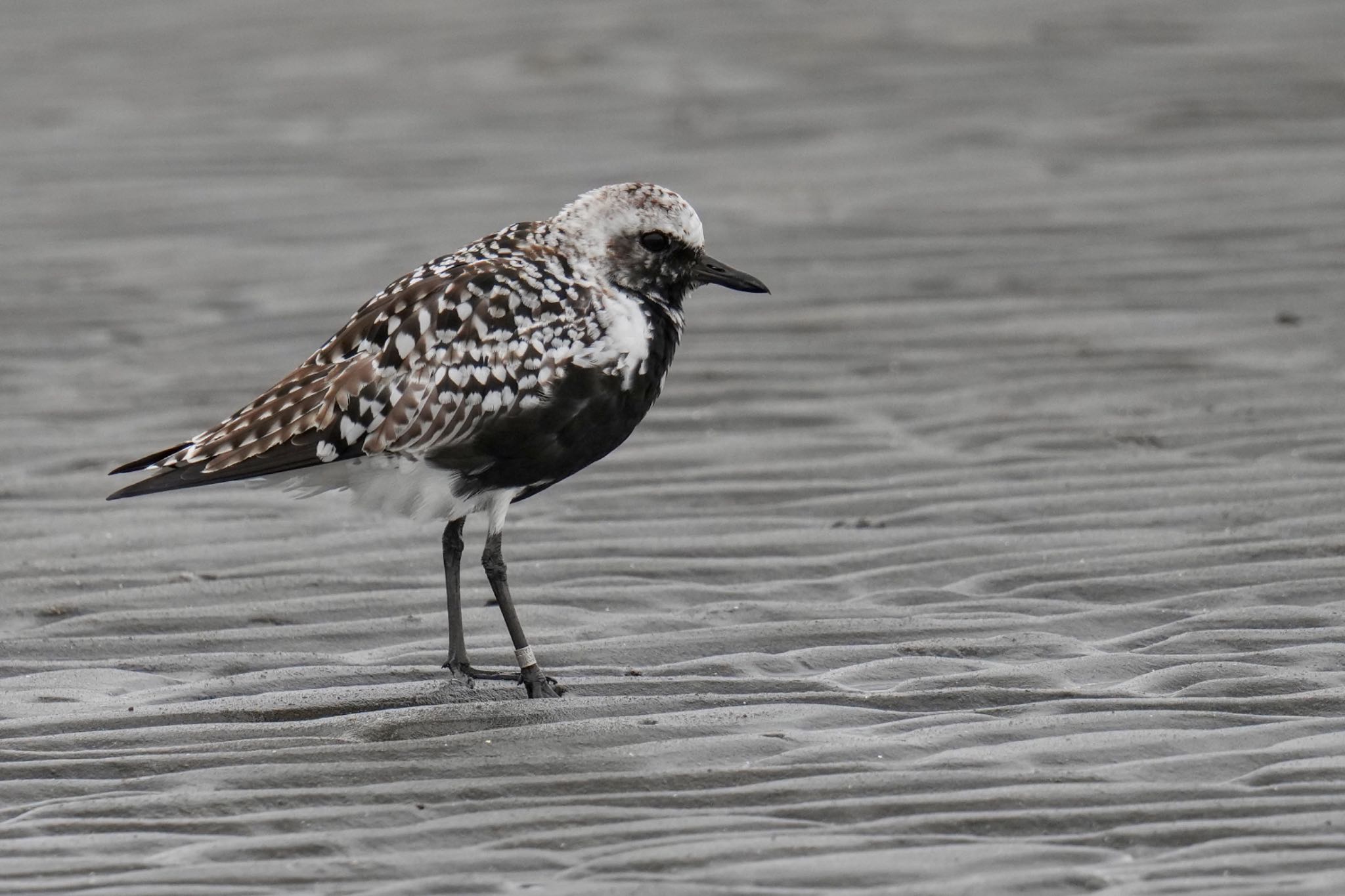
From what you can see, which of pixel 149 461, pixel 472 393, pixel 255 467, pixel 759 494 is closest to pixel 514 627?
pixel 472 393

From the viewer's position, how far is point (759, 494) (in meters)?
7.73

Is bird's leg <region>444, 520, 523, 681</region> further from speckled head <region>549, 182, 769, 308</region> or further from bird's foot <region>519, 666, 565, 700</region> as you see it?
speckled head <region>549, 182, 769, 308</region>

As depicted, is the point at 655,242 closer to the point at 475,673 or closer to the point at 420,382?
the point at 420,382

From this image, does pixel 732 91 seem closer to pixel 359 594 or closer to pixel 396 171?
pixel 396 171

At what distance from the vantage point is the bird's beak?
6363 mm

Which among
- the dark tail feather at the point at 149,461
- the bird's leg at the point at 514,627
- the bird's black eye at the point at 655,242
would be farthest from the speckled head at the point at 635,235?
the dark tail feather at the point at 149,461

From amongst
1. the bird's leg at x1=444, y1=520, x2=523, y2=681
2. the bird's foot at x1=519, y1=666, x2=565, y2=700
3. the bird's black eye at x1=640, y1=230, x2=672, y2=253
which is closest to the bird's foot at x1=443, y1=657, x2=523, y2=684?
the bird's leg at x1=444, y1=520, x2=523, y2=681

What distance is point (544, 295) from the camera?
6027 millimetres

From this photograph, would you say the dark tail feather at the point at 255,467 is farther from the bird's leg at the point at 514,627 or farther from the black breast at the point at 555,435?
the bird's leg at the point at 514,627

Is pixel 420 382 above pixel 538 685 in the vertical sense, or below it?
above

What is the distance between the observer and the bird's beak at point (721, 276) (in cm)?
636

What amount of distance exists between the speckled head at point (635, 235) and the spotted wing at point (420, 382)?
0.17 meters

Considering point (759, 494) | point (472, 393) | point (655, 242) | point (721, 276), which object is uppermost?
point (655, 242)

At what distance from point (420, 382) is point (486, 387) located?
20 centimetres
